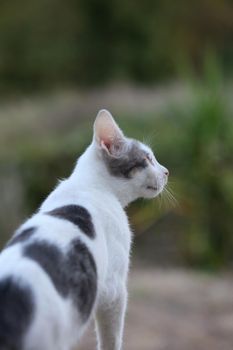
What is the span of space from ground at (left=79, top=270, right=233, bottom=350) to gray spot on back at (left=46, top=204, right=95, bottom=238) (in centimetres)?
252

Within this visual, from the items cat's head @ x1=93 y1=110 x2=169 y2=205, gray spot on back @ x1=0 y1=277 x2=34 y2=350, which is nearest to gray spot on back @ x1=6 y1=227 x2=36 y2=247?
gray spot on back @ x1=0 y1=277 x2=34 y2=350

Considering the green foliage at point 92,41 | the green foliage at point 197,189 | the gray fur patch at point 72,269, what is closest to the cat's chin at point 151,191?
the gray fur patch at point 72,269

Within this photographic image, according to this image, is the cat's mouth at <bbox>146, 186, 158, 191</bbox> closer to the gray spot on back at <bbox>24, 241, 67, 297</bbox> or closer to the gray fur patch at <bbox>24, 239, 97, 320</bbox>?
the gray fur patch at <bbox>24, 239, 97, 320</bbox>

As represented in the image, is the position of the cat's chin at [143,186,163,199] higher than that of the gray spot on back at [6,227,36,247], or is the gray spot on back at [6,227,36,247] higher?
the gray spot on back at [6,227,36,247]

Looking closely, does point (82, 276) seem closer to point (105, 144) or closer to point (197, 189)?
point (105, 144)

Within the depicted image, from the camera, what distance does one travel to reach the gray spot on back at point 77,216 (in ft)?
14.1

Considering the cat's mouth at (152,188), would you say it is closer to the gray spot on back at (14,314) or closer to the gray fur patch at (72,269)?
the gray fur patch at (72,269)

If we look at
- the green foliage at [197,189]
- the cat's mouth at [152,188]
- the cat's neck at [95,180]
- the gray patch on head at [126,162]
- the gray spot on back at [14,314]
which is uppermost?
the gray patch on head at [126,162]

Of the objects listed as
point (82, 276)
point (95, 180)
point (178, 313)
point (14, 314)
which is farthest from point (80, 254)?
point (178, 313)

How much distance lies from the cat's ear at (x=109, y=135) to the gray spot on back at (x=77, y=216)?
1.66 feet

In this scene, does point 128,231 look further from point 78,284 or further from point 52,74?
point 52,74

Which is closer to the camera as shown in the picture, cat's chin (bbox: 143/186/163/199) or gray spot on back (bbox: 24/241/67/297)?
gray spot on back (bbox: 24/241/67/297)

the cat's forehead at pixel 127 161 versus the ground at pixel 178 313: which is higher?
the cat's forehead at pixel 127 161

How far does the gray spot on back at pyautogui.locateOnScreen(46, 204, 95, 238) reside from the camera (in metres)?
4.31
